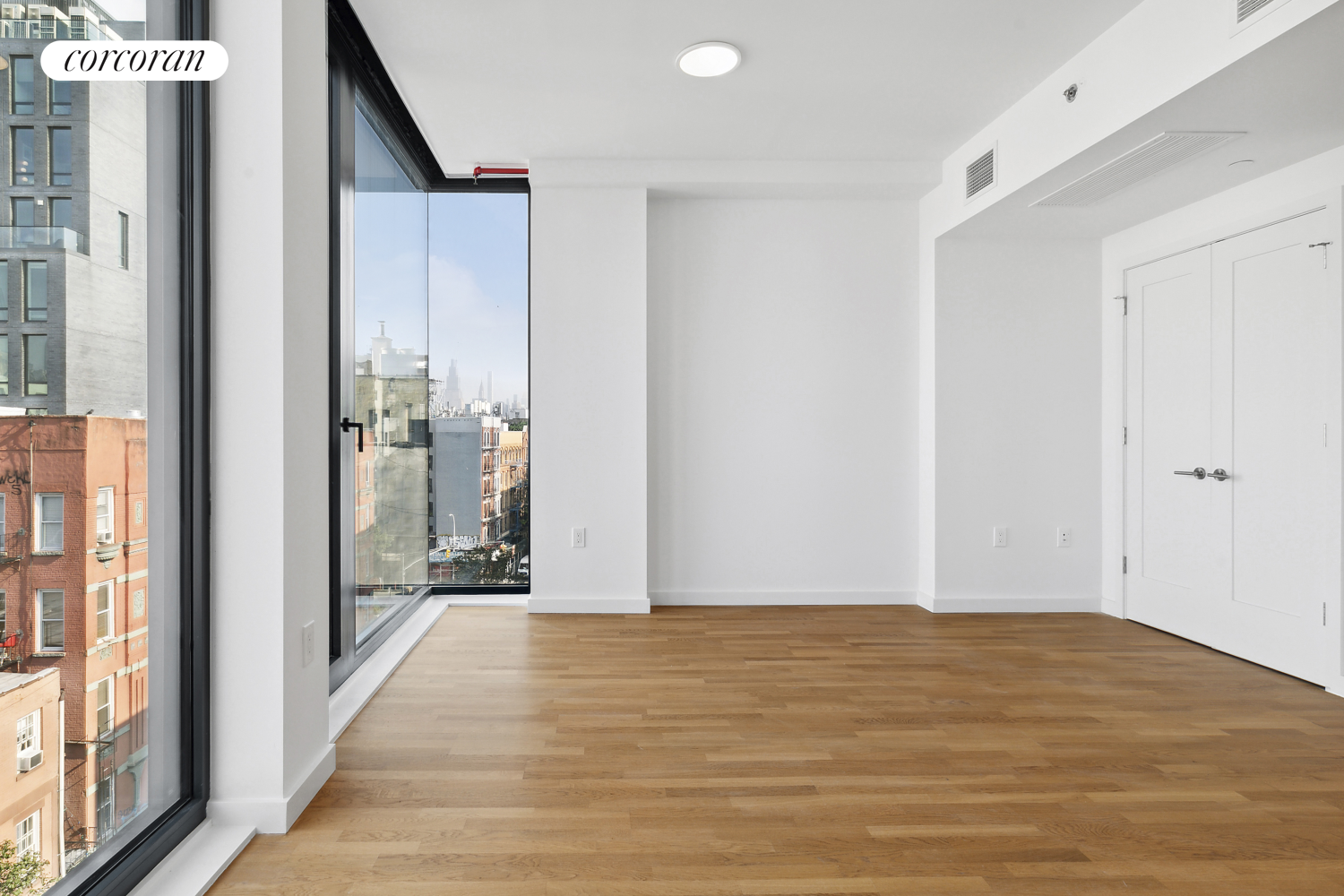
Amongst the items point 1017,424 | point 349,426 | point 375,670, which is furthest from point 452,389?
point 1017,424

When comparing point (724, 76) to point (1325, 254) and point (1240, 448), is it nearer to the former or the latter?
point (1325, 254)

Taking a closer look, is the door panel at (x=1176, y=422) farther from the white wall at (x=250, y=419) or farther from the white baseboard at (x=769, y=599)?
the white wall at (x=250, y=419)

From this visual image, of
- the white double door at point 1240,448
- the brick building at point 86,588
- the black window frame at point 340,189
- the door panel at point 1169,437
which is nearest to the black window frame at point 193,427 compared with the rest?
the brick building at point 86,588

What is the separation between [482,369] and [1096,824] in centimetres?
397

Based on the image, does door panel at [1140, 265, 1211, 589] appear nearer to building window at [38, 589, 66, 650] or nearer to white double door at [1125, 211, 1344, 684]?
white double door at [1125, 211, 1344, 684]

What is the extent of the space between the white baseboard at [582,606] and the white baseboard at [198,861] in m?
2.50

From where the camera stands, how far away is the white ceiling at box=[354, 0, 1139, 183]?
2775 millimetres

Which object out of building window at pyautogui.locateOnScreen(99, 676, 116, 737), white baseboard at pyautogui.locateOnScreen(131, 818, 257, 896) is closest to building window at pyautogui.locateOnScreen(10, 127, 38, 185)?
building window at pyautogui.locateOnScreen(99, 676, 116, 737)

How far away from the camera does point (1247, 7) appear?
2141 mm

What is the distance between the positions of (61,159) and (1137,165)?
3796mm

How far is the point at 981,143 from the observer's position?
3.82 m

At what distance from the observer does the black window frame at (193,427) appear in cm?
173

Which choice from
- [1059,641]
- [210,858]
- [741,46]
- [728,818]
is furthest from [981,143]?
[210,858]

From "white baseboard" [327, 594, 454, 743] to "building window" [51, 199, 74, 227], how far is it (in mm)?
1587
